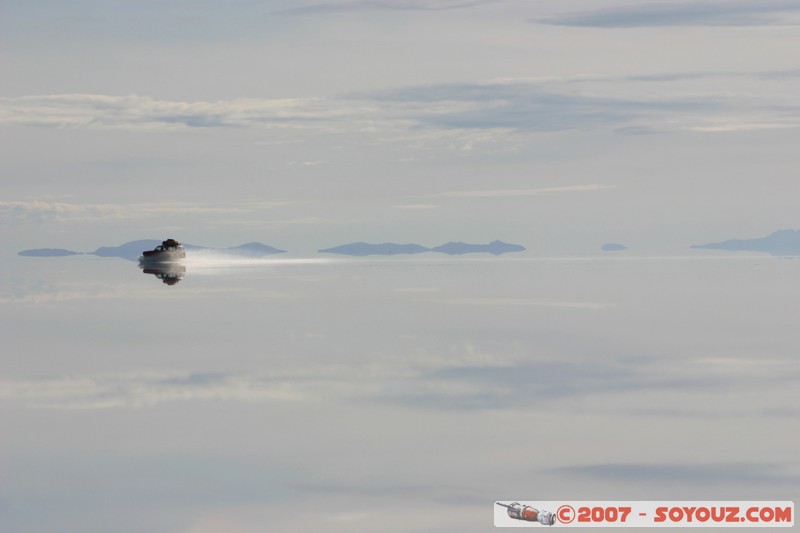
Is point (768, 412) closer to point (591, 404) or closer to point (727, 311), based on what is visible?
point (591, 404)

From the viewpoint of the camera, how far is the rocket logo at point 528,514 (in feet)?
91.9

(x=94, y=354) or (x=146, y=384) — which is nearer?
(x=146, y=384)

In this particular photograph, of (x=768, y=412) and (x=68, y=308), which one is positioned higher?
(x=68, y=308)

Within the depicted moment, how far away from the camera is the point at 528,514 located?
28.3m

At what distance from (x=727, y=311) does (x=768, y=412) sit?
1701 inches

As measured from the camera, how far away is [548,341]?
2416 inches

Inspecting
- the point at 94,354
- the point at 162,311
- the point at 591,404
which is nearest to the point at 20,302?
the point at 162,311

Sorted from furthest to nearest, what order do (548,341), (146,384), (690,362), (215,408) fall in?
(548,341)
(690,362)
(146,384)
(215,408)

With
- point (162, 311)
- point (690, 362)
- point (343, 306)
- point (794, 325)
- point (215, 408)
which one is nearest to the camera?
point (215, 408)

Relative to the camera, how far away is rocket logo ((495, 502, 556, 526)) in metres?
28.0

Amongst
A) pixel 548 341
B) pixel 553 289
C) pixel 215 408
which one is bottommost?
pixel 215 408

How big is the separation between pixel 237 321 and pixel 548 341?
18.8 metres

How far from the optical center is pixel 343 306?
287 feet

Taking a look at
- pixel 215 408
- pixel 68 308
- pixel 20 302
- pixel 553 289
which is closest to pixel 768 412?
pixel 215 408
